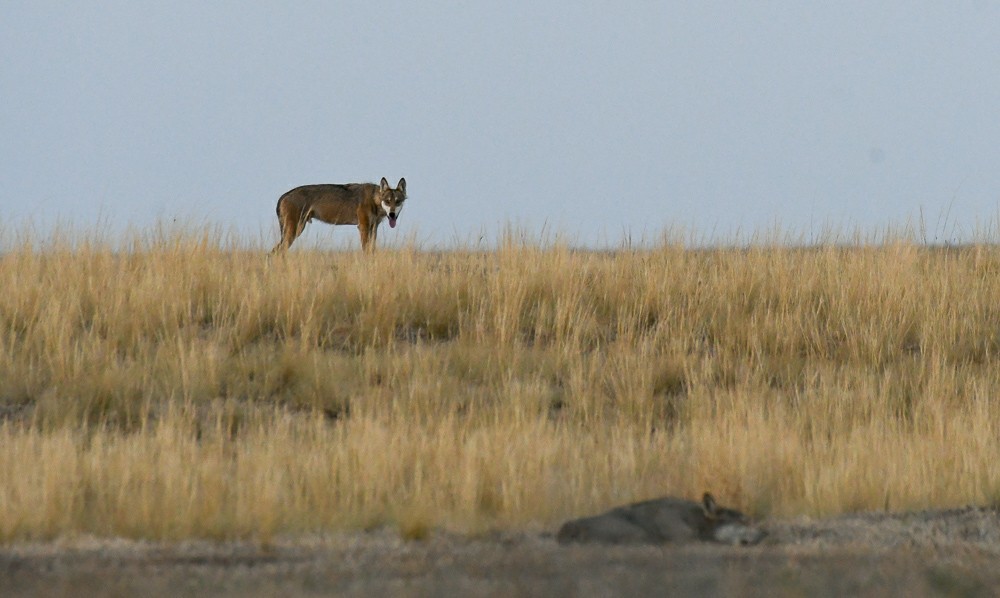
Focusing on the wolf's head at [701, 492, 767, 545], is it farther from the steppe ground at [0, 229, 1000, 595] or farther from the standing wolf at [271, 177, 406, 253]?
the standing wolf at [271, 177, 406, 253]

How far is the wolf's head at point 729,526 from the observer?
5418mm

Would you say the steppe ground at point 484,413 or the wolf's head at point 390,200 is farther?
the wolf's head at point 390,200

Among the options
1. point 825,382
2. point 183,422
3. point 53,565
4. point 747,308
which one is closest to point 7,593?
point 53,565

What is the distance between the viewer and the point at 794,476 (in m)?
6.82

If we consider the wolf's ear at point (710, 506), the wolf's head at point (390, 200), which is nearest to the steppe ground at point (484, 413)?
the wolf's ear at point (710, 506)

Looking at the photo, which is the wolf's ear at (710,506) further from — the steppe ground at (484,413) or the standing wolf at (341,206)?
the standing wolf at (341,206)

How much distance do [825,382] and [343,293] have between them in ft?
15.2

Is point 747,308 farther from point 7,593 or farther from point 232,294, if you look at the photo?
point 7,593

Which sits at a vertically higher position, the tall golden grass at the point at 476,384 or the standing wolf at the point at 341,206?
the standing wolf at the point at 341,206

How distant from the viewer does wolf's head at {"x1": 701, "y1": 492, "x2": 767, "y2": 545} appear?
542 cm

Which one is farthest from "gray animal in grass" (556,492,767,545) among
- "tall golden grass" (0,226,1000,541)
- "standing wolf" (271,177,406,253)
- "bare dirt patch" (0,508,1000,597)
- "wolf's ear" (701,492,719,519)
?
"standing wolf" (271,177,406,253)

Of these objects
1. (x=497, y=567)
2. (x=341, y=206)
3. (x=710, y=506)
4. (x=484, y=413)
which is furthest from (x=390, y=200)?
(x=497, y=567)

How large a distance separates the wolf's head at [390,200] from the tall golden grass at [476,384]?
3750 millimetres

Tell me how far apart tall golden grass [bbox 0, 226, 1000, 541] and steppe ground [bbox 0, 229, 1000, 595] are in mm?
32
